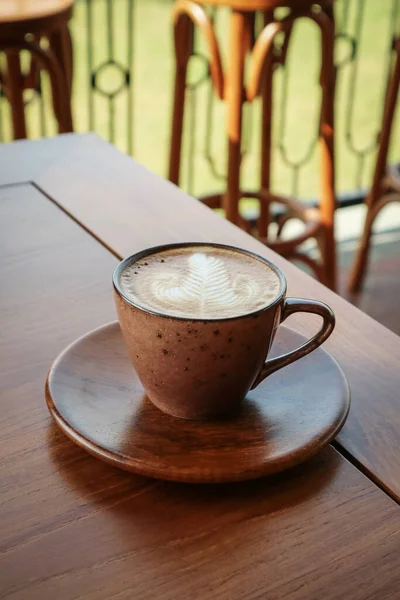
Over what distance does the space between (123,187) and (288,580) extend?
0.60 m

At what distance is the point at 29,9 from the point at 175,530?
1.35 metres

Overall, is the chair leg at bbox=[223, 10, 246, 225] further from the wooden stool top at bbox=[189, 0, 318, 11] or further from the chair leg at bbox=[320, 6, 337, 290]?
the chair leg at bbox=[320, 6, 337, 290]

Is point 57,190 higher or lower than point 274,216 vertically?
higher

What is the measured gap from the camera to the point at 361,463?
1.71 feet

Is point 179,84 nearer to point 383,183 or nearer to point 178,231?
point 383,183

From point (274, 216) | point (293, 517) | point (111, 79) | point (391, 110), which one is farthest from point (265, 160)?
point (111, 79)

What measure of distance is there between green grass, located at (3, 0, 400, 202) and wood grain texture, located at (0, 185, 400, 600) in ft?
8.23

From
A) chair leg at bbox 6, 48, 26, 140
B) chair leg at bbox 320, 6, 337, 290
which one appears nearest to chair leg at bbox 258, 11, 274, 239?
chair leg at bbox 320, 6, 337, 290

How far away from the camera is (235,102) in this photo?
158cm

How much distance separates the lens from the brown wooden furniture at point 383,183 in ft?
6.37

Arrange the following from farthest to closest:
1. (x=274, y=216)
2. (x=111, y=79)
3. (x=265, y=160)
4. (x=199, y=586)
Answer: (x=111, y=79), (x=274, y=216), (x=265, y=160), (x=199, y=586)

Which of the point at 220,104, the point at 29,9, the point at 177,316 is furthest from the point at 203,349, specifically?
the point at 220,104

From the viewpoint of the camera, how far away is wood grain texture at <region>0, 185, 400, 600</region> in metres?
0.42

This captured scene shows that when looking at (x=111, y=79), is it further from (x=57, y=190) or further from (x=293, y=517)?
(x=293, y=517)
